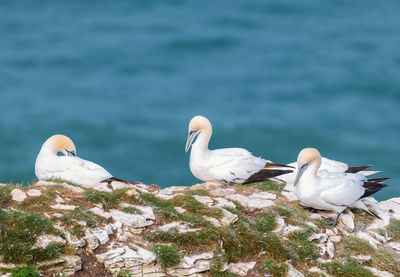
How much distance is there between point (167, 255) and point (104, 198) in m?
1.44

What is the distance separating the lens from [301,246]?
955 cm

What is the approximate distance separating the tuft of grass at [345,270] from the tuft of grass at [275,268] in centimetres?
62

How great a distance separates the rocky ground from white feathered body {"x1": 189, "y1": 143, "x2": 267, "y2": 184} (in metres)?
1.46

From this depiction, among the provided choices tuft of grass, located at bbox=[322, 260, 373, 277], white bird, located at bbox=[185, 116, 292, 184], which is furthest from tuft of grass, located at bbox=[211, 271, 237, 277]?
white bird, located at bbox=[185, 116, 292, 184]

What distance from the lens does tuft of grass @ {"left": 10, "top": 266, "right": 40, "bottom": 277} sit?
25.0 feet

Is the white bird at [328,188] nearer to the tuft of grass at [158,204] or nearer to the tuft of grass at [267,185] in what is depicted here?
the tuft of grass at [267,185]

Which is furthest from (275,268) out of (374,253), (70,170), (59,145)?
(59,145)

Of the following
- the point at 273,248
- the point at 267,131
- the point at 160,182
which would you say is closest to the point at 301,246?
the point at 273,248

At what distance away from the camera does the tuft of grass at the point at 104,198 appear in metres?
9.51

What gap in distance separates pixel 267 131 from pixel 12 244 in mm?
24227

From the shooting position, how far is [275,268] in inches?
356

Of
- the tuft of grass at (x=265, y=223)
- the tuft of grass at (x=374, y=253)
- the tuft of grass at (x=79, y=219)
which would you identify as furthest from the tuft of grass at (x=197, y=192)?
the tuft of grass at (x=374, y=253)

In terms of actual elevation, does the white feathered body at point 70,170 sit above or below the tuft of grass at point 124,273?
above

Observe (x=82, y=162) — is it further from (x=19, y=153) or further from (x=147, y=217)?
(x=19, y=153)
